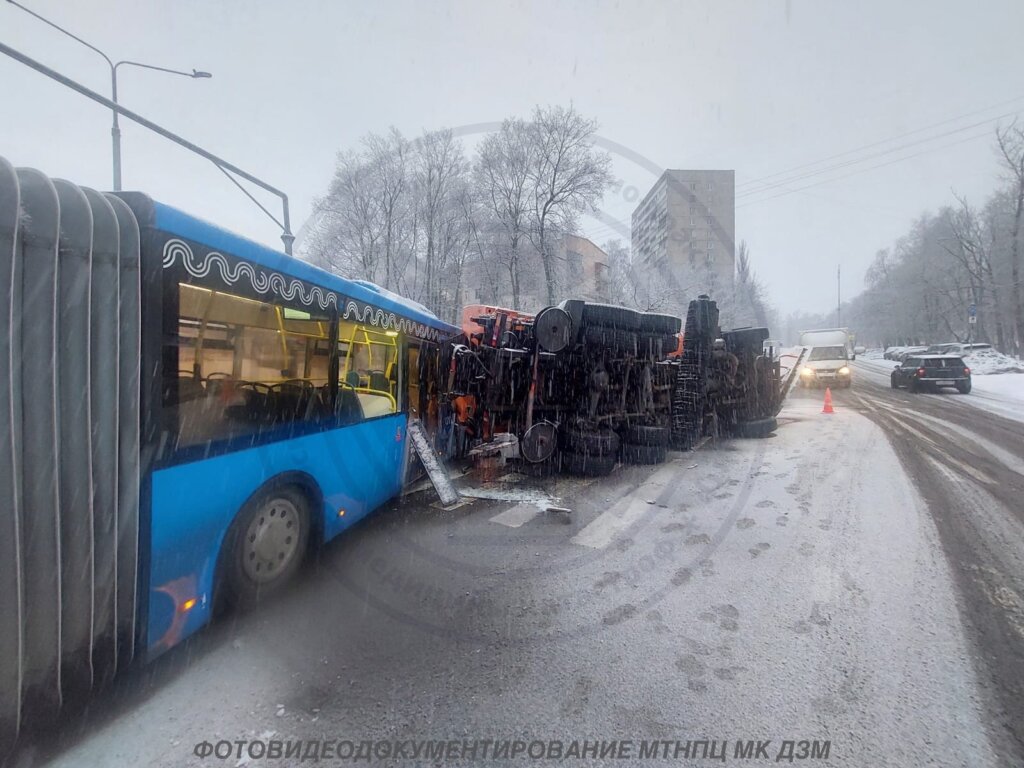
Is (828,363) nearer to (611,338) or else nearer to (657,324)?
(657,324)

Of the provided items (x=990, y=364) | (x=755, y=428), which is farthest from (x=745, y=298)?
(x=755, y=428)

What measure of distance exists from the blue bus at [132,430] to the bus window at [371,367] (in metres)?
0.65

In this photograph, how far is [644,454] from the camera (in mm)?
7891

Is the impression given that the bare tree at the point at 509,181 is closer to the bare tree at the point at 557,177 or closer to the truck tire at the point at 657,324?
the bare tree at the point at 557,177

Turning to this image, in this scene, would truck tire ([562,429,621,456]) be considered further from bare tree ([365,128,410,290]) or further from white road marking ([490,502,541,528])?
bare tree ([365,128,410,290])

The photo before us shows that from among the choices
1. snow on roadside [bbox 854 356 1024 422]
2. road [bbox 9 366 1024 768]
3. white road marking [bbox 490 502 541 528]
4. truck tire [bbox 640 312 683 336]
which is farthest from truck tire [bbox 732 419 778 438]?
snow on roadside [bbox 854 356 1024 422]

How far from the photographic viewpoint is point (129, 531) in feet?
7.56

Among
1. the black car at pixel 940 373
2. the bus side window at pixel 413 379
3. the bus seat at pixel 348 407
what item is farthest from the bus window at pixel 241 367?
the black car at pixel 940 373

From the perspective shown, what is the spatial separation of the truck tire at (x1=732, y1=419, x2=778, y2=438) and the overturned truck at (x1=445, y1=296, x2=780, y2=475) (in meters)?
1.62

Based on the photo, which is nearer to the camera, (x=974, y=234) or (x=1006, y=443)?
(x=1006, y=443)


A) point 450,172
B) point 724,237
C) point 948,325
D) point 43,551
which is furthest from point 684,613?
point 948,325

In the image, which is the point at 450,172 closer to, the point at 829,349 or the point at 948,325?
the point at 829,349

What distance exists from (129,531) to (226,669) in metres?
1.03

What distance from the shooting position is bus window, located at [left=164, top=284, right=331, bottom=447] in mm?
2617
